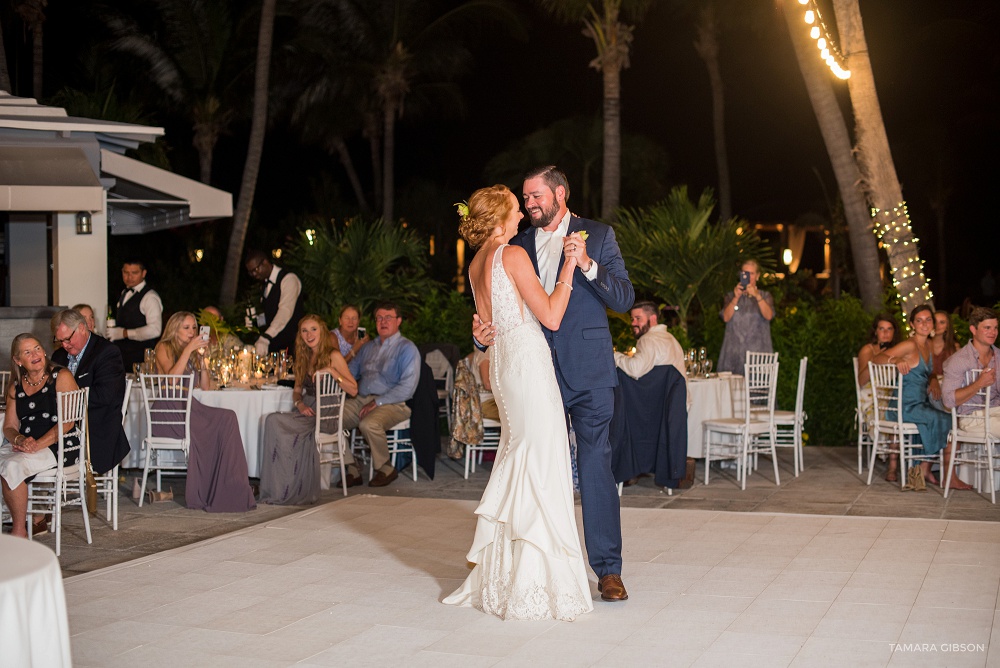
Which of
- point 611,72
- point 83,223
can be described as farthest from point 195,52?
point 83,223

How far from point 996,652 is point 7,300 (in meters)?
12.4

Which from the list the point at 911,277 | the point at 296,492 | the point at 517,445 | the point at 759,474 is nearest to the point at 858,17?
the point at 911,277

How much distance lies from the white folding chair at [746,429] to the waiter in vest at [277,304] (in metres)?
3.96

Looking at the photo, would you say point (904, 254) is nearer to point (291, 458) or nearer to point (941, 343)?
point (941, 343)

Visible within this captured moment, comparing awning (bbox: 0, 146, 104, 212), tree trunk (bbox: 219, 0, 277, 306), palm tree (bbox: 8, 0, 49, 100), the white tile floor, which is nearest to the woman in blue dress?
the white tile floor

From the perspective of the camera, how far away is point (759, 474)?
926 cm

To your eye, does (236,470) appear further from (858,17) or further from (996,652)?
(858,17)

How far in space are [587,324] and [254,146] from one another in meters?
14.9

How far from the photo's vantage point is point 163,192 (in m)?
11.7

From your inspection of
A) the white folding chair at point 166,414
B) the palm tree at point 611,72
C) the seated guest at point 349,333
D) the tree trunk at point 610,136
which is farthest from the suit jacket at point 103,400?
the tree trunk at point 610,136

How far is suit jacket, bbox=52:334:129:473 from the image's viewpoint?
7047mm

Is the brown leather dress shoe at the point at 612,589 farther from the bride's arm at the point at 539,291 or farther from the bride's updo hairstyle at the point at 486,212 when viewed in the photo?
the bride's updo hairstyle at the point at 486,212

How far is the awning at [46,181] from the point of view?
29.1ft

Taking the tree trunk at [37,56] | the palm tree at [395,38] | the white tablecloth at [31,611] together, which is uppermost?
the palm tree at [395,38]
